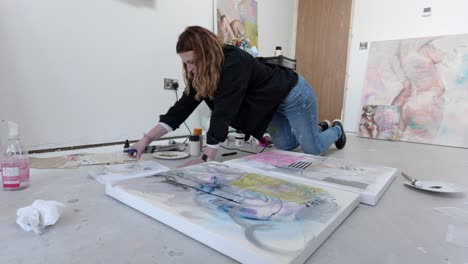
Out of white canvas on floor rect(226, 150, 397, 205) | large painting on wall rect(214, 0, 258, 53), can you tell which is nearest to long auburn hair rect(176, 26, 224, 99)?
white canvas on floor rect(226, 150, 397, 205)

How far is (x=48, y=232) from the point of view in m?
0.60

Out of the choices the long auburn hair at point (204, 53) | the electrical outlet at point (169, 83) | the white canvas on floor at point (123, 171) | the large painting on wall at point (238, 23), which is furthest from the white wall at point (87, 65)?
the long auburn hair at point (204, 53)

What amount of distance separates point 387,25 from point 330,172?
244cm

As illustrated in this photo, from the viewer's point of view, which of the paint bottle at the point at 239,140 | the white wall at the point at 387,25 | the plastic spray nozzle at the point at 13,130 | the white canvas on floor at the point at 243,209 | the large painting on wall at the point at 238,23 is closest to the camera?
the white canvas on floor at the point at 243,209

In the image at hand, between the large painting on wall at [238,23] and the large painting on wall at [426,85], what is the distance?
1.34 m

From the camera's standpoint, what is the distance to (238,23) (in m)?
2.51

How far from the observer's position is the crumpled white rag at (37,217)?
2.00 ft

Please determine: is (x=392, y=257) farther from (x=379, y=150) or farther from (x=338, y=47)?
(x=338, y=47)

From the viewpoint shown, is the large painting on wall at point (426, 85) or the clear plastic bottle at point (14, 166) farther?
the large painting on wall at point (426, 85)

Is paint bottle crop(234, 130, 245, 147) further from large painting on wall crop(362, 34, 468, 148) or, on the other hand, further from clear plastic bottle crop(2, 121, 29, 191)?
large painting on wall crop(362, 34, 468, 148)

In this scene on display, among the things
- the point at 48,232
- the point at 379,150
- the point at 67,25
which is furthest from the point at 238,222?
the point at 379,150

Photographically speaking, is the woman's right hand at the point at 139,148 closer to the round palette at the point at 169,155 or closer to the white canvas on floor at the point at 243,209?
the round palette at the point at 169,155

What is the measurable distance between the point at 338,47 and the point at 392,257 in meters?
2.94

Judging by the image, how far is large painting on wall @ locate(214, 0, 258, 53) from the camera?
2.33 metres
